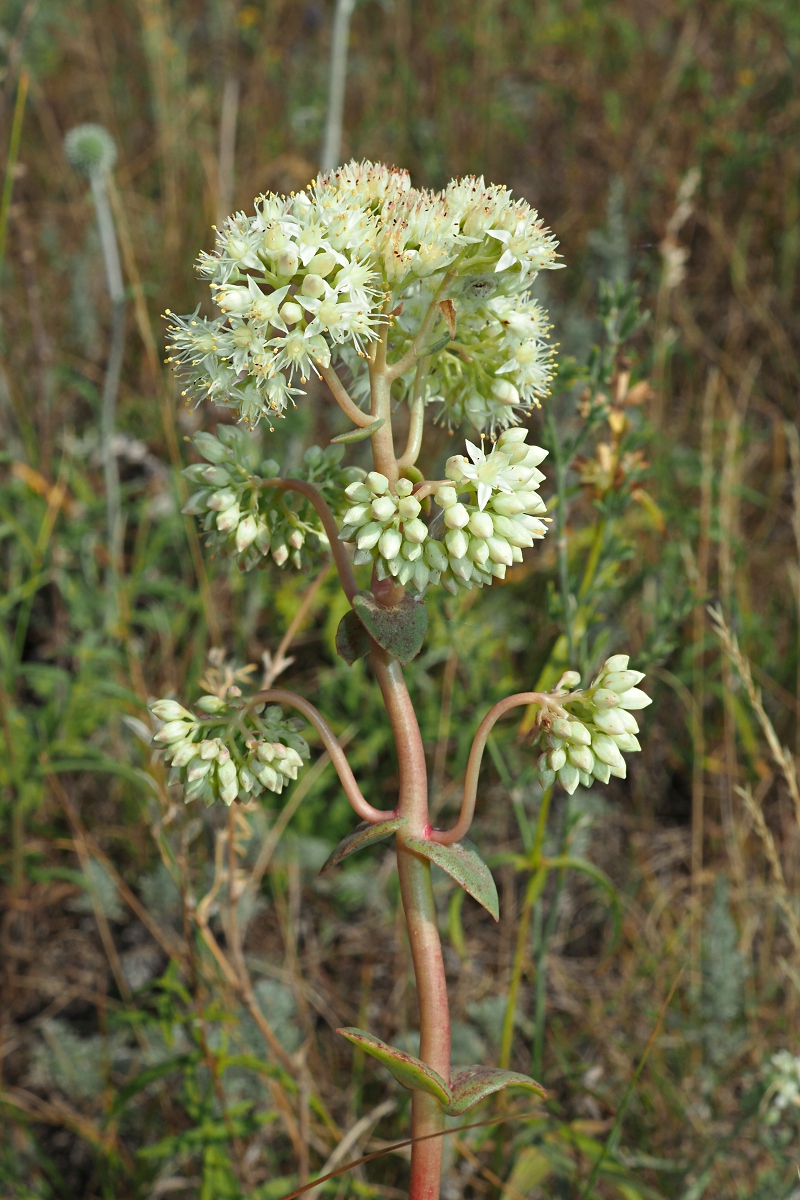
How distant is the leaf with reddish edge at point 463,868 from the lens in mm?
1308

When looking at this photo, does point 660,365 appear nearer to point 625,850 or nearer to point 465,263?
point 625,850

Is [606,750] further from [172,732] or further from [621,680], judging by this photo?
[172,732]

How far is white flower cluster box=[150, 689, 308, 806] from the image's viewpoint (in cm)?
144

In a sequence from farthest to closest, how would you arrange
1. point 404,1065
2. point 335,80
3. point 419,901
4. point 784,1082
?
point 335,80 → point 784,1082 → point 419,901 → point 404,1065

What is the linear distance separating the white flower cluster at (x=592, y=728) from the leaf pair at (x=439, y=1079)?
40cm

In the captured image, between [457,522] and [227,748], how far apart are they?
0.48 metres

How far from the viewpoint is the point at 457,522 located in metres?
1.34

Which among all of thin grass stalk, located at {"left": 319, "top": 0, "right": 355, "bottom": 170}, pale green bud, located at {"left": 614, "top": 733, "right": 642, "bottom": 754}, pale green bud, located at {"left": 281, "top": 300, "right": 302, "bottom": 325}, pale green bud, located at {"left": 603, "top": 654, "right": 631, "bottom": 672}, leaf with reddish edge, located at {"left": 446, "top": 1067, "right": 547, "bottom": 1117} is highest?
thin grass stalk, located at {"left": 319, "top": 0, "right": 355, "bottom": 170}

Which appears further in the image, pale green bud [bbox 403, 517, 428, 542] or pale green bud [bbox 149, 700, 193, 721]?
pale green bud [bbox 149, 700, 193, 721]

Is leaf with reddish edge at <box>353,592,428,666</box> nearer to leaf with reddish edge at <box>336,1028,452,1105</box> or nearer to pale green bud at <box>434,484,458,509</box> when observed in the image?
pale green bud at <box>434,484,458,509</box>

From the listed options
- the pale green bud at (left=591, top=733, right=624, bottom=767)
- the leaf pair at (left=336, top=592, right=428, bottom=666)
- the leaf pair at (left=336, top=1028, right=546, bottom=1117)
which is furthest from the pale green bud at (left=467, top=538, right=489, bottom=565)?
the leaf pair at (left=336, top=1028, right=546, bottom=1117)

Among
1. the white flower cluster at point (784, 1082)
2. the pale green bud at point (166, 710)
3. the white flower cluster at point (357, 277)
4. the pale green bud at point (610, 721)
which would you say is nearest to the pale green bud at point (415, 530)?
the white flower cluster at point (357, 277)

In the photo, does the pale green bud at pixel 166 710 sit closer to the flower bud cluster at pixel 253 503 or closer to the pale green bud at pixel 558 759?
the flower bud cluster at pixel 253 503

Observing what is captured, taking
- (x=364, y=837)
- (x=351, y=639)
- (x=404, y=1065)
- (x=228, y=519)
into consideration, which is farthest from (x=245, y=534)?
(x=404, y=1065)
